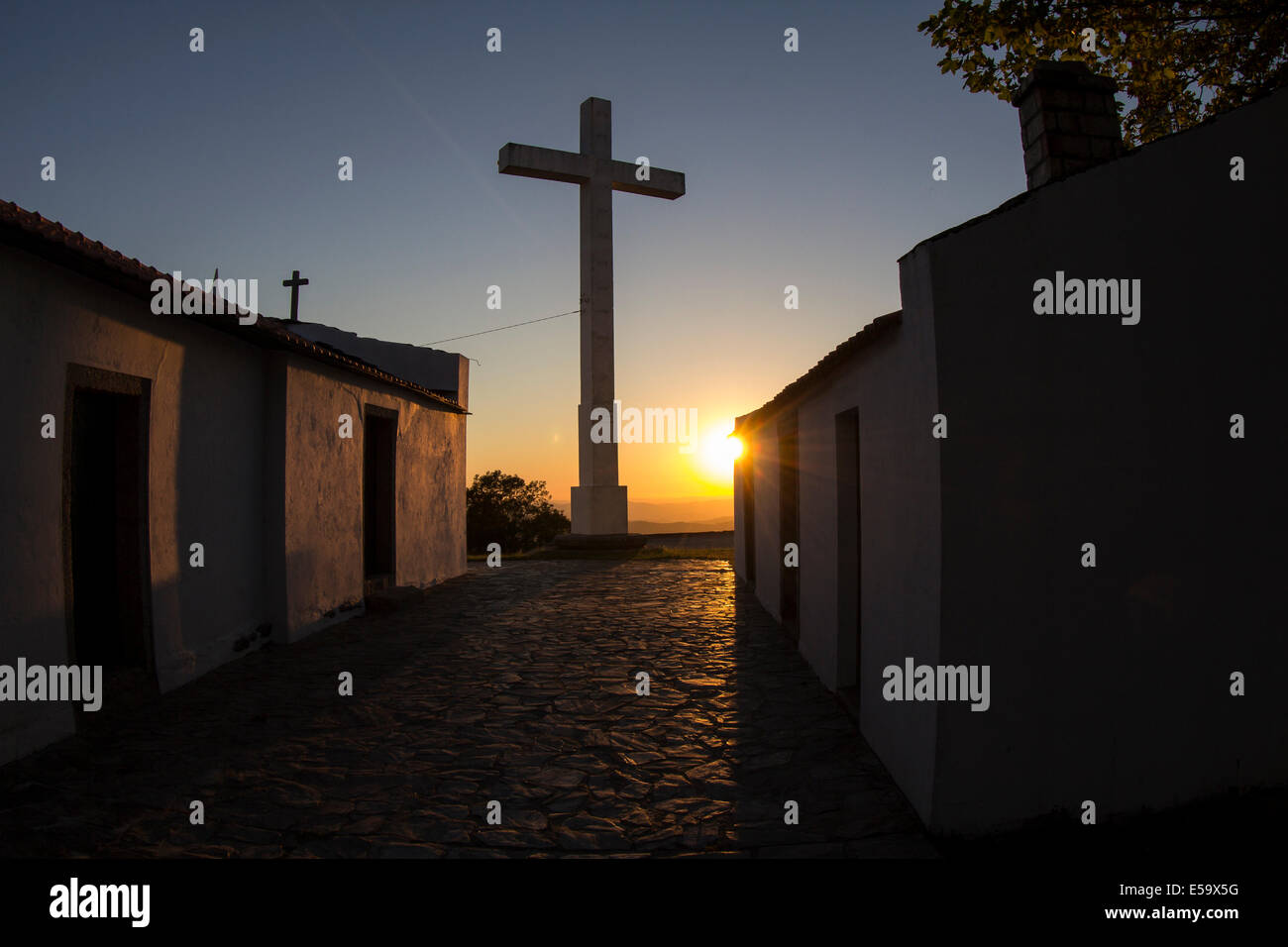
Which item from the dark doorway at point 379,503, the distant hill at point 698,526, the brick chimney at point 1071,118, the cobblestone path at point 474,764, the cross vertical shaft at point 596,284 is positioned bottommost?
the cobblestone path at point 474,764

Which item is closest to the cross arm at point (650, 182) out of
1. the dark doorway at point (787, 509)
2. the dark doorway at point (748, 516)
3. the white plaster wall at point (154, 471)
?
the dark doorway at point (748, 516)

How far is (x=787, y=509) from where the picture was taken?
9.59 metres

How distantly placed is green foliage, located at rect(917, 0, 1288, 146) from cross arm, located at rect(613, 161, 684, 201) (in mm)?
9262

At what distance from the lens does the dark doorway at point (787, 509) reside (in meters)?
8.98

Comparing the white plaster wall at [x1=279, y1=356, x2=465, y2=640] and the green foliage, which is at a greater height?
the green foliage

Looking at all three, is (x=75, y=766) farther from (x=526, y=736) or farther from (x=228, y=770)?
(x=526, y=736)

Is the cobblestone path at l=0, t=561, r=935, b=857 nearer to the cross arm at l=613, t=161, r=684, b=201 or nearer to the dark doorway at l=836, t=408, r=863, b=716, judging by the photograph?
the dark doorway at l=836, t=408, r=863, b=716

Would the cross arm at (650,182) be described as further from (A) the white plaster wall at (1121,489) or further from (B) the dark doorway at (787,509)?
(A) the white plaster wall at (1121,489)

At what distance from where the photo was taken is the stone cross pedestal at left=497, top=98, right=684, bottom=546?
55.0 feet

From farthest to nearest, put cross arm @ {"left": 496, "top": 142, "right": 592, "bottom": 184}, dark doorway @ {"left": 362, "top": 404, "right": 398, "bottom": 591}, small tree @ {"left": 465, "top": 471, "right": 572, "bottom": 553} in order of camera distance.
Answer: small tree @ {"left": 465, "top": 471, "right": 572, "bottom": 553} < cross arm @ {"left": 496, "top": 142, "right": 592, "bottom": 184} < dark doorway @ {"left": 362, "top": 404, "right": 398, "bottom": 591}

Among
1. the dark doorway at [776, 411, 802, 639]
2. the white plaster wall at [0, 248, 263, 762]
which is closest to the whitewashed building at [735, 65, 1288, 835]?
the dark doorway at [776, 411, 802, 639]

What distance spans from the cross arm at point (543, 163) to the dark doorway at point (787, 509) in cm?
977

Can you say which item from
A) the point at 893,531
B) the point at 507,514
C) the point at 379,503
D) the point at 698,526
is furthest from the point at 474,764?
the point at 698,526
